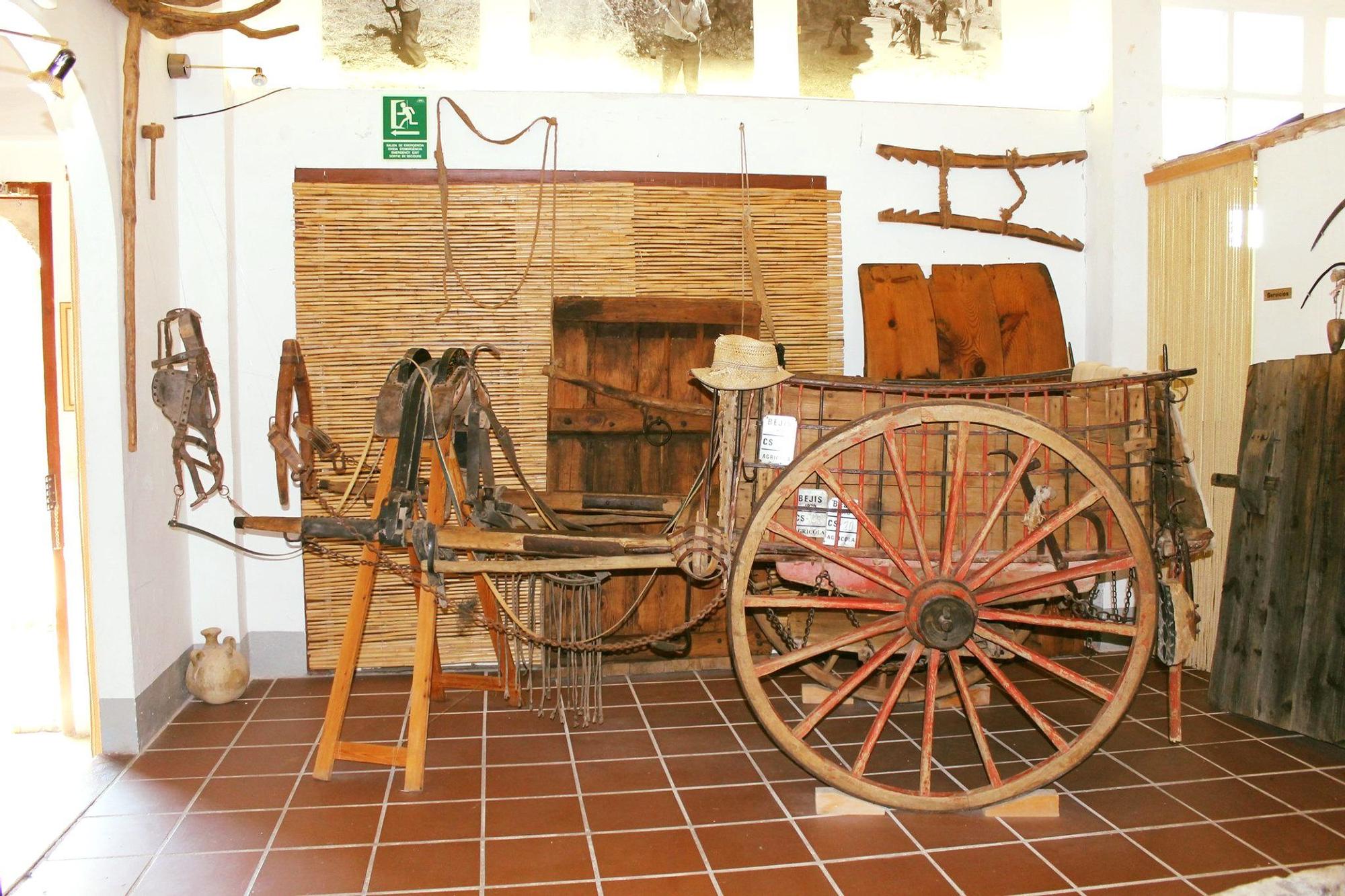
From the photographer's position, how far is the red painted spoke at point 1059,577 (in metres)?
3.22

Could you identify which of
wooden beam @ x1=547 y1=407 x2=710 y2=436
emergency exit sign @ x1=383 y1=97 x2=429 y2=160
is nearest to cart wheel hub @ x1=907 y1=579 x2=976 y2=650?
wooden beam @ x1=547 y1=407 x2=710 y2=436

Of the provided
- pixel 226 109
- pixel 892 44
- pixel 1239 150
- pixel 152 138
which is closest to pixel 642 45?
pixel 892 44

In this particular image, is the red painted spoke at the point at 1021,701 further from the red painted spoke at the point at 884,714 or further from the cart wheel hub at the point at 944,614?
the red painted spoke at the point at 884,714

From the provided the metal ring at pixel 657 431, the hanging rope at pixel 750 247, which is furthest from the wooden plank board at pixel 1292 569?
the metal ring at pixel 657 431

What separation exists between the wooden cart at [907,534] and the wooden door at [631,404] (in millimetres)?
1012

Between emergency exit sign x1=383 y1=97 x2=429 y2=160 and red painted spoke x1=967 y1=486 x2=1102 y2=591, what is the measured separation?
3060mm

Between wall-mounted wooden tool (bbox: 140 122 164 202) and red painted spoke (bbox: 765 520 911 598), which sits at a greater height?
wall-mounted wooden tool (bbox: 140 122 164 202)

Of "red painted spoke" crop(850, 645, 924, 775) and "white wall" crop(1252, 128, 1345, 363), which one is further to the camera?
"white wall" crop(1252, 128, 1345, 363)

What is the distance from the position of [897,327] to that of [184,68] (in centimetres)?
326

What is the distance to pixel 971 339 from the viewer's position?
4.82 metres

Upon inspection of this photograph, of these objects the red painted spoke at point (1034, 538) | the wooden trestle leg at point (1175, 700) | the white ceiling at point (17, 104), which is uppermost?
the white ceiling at point (17, 104)

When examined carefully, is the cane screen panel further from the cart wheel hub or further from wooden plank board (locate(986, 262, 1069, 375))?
the cart wheel hub

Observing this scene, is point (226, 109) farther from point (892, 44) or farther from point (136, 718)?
point (892, 44)

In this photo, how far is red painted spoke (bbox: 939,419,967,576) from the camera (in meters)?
3.16
